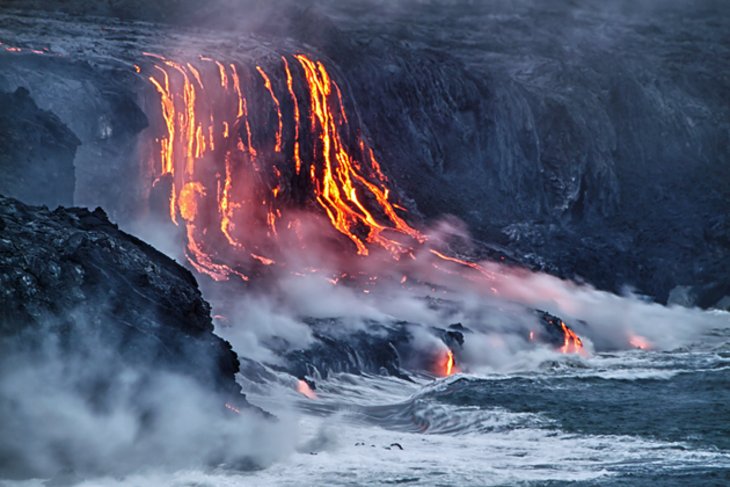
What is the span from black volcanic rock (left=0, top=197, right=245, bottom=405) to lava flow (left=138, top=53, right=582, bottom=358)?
18.8m

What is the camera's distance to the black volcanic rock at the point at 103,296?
15281 mm

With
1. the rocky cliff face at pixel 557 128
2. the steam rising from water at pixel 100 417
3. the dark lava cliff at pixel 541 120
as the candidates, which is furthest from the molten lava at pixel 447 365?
the rocky cliff face at pixel 557 128

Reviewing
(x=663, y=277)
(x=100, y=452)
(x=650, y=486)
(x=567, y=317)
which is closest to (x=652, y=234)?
(x=663, y=277)

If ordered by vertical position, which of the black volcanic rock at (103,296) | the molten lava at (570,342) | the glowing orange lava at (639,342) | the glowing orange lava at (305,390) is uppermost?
the black volcanic rock at (103,296)

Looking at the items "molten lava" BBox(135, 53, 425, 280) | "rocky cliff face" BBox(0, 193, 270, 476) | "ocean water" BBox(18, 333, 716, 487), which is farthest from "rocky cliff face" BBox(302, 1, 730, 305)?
"rocky cliff face" BBox(0, 193, 270, 476)

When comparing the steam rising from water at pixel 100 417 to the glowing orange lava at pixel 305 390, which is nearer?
the steam rising from water at pixel 100 417

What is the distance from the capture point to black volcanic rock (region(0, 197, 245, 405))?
1528cm

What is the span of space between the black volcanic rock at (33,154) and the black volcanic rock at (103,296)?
8.35 m

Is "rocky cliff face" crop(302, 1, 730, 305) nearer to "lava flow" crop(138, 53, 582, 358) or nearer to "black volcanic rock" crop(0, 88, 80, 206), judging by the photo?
"lava flow" crop(138, 53, 582, 358)

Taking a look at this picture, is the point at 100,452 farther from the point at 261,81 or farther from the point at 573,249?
the point at 573,249

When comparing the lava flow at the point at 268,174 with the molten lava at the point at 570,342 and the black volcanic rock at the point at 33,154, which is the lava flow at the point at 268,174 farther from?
the black volcanic rock at the point at 33,154

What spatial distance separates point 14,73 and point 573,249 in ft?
87.1

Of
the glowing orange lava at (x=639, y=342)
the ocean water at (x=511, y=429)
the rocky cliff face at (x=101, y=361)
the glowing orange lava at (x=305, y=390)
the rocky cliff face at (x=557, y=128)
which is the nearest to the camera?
the rocky cliff face at (x=101, y=361)

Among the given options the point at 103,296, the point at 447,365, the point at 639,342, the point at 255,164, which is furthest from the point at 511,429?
the point at 255,164
